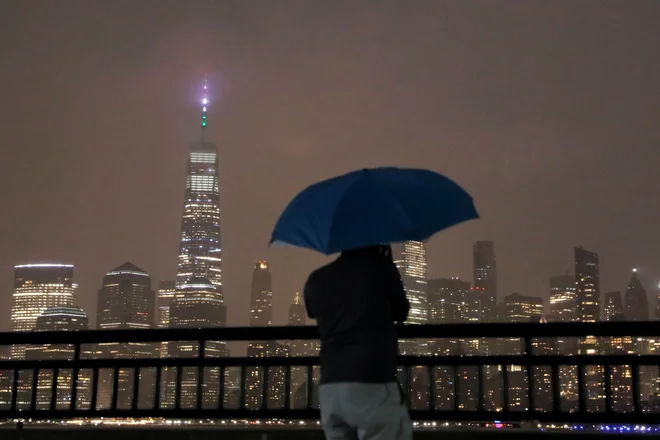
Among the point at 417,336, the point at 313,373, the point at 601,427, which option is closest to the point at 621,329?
the point at 601,427

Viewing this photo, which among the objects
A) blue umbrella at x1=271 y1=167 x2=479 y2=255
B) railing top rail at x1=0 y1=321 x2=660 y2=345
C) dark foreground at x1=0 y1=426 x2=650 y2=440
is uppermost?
blue umbrella at x1=271 y1=167 x2=479 y2=255

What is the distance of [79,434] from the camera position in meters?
8.95

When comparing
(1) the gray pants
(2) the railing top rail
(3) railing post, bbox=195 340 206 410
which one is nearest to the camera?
(1) the gray pants

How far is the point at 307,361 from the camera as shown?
863 centimetres

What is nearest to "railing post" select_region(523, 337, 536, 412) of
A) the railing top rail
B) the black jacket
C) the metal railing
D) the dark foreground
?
the metal railing

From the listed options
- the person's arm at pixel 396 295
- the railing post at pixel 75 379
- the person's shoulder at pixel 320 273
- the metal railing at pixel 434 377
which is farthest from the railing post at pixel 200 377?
the person's arm at pixel 396 295

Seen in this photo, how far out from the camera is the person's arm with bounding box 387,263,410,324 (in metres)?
4.28

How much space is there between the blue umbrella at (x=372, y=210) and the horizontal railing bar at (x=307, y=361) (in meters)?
3.57

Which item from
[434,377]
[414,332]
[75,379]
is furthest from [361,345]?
[75,379]

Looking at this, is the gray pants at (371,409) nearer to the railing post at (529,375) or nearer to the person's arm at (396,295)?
the person's arm at (396,295)

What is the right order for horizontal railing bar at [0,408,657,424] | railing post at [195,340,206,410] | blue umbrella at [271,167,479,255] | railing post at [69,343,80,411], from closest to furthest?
blue umbrella at [271,167,479,255] → horizontal railing bar at [0,408,657,424] → railing post at [195,340,206,410] → railing post at [69,343,80,411]

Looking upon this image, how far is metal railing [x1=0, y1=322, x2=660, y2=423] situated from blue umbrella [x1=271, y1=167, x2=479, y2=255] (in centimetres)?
357

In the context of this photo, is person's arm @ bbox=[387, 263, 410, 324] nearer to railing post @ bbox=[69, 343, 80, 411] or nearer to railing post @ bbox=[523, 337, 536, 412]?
railing post @ bbox=[523, 337, 536, 412]

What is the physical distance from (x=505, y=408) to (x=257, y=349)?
325 centimetres
